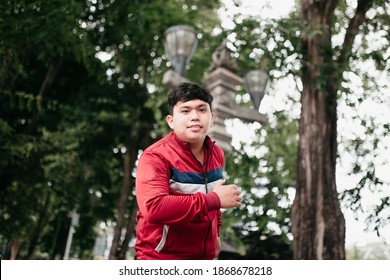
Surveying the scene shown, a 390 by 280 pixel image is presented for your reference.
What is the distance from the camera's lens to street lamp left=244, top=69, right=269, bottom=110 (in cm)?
667

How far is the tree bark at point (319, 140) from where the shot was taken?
6.14 m

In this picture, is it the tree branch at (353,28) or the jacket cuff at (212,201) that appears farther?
the tree branch at (353,28)

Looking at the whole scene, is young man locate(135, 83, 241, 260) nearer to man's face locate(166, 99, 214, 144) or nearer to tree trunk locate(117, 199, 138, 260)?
man's face locate(166, 99, 214, 144)

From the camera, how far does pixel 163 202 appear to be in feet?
4.96

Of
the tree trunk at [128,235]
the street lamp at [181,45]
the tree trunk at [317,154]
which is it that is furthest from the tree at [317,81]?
the tree trunk at [128,235]

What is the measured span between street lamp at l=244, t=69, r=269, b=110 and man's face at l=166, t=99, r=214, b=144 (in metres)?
4.94

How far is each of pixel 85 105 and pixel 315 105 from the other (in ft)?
22.9

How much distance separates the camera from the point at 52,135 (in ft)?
33.5

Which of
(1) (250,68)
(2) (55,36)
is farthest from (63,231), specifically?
(1) (250,68)


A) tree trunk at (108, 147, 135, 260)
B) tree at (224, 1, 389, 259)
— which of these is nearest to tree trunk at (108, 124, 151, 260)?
tree trunk at (108, 147, 135, 260)

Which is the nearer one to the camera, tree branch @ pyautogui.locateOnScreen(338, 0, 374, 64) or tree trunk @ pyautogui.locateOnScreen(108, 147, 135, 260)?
tree branch @ pyautogui.locateOnScreen(338, 0, 374, 64)

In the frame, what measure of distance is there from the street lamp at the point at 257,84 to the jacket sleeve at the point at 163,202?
5217mm

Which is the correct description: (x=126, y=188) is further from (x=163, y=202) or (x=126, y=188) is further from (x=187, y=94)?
(x=163, y=202)

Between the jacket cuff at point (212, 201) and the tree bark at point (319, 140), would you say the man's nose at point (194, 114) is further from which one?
the tree bark at point (319, 140)
